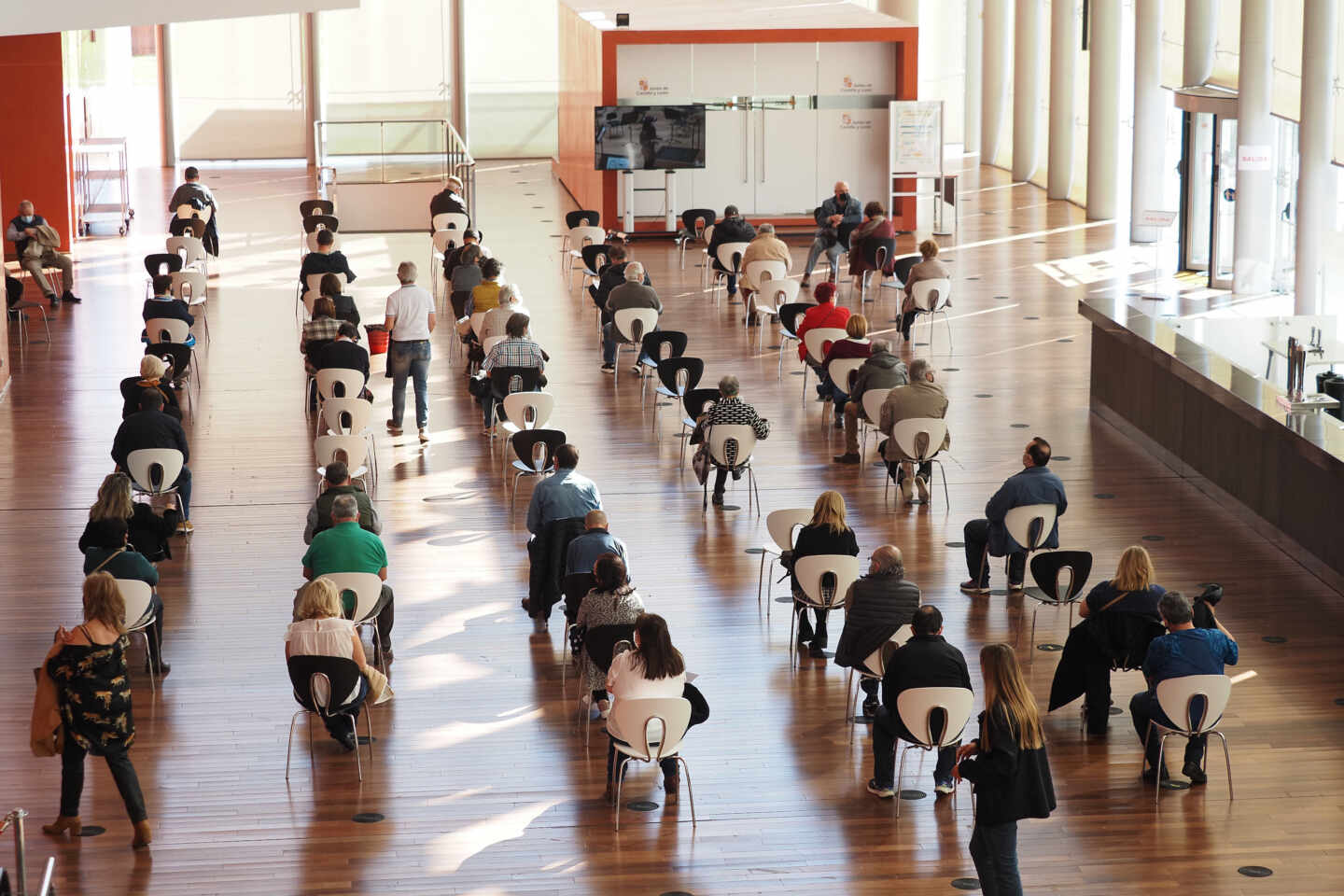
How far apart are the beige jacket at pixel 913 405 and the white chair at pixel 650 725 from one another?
15.4ft

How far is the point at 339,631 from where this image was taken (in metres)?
7.93

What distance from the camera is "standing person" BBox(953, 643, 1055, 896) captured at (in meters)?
6.41

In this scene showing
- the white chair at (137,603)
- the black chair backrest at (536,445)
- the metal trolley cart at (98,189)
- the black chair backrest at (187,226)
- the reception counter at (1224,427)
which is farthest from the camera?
the metal trolley cart at (98,189)

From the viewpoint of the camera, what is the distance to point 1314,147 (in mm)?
17250

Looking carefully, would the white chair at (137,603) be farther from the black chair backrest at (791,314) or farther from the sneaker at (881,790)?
the black chair backrest at (791,314)

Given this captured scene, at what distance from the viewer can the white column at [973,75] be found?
32188mm

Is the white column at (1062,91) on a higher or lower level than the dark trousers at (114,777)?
higher

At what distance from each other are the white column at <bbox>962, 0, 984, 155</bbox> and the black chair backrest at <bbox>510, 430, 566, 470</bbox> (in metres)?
22.3

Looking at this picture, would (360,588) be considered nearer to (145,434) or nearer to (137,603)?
(137,603)

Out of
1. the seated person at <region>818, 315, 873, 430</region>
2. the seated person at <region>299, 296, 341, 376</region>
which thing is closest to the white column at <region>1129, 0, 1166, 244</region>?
the seated person at <region>818, 315, 873, 430</region>

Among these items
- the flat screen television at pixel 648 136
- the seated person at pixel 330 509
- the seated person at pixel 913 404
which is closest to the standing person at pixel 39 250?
the flat screen television at pixel 648 136

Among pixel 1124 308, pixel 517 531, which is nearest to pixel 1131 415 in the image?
pixel 1124 308

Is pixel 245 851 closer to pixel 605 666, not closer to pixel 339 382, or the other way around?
pixel 605 666

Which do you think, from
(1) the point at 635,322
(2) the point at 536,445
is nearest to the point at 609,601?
(2) the point at 536,445
